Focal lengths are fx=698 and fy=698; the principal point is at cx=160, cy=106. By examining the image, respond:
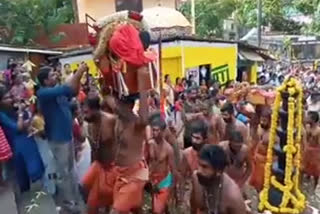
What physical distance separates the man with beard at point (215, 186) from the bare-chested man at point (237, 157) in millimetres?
1886

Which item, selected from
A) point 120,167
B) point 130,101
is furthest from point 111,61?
point 120,167

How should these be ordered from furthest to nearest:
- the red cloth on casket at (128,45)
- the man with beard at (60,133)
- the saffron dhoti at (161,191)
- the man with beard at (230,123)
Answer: the man with beard at (230,123) < the saffron dhoti at (161,191) < the man with beard at (60,133) < the red cloth on casket at (128,45)

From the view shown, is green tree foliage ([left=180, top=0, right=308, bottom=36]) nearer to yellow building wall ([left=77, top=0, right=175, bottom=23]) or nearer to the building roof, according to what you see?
yellow building wall ([left=77, top=0, right=175, bottom=23])

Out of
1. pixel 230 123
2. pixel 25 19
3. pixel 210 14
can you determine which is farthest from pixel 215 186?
pixel 210 14

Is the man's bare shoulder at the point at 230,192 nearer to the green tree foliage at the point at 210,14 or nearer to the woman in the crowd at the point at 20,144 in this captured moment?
the woman in the crowd at the point at 20,144

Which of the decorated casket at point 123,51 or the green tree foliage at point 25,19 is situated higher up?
the decorated casket at point 123,51

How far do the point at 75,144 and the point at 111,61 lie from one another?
1999 mm

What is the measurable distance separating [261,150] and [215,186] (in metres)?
3.60

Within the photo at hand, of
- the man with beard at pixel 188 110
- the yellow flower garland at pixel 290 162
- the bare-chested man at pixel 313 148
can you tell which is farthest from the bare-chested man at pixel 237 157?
the bare-chested man at pixel 313 148

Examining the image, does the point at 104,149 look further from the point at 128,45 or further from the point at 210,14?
the point at 210,14

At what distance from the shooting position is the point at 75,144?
7781 millimetres

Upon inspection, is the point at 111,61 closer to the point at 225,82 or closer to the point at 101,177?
the point at 101,177

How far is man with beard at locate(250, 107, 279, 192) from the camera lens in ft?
26.7

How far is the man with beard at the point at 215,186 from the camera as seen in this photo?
4793mm
